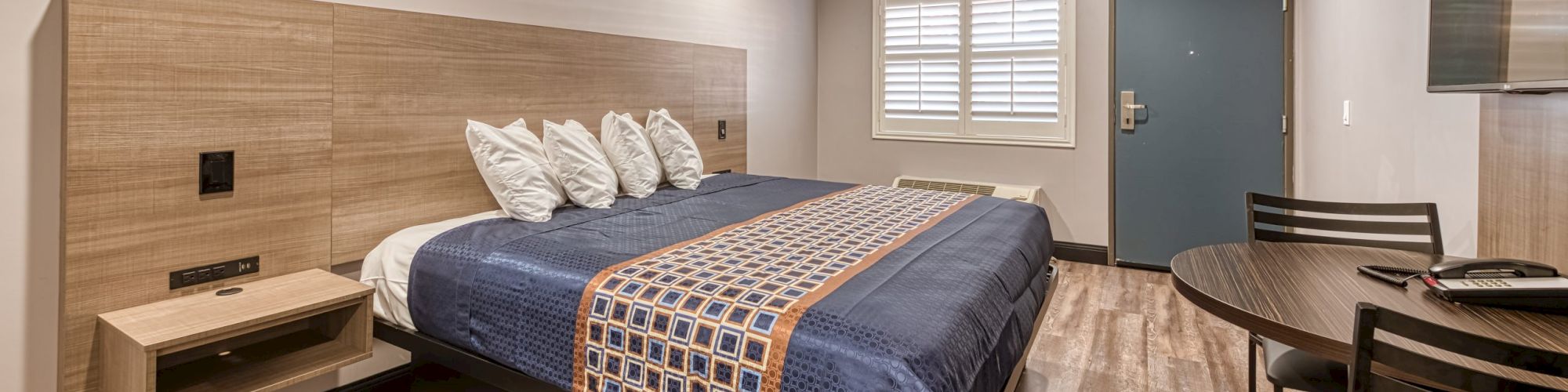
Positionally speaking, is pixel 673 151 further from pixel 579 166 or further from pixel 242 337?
pixel 242 337

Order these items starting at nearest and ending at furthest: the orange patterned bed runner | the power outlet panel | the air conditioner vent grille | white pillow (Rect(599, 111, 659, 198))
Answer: the orange patterned bed runner → the power outlet panel → white pillow (Rect(599, 111, 659, 198)) → the air conditioner vent grille

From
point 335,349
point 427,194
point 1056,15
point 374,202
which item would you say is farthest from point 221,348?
point 1056,15

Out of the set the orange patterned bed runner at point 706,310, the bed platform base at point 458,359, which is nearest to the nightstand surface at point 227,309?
the bed platform base at point 458,359

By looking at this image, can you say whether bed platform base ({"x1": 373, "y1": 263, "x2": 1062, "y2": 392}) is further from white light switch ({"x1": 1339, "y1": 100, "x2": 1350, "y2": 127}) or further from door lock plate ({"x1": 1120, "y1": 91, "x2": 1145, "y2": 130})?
door lock plate ({"x1": 1120, "y1": 91, "x2": 1145, "y2": 130})

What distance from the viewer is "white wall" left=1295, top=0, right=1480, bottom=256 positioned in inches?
79.3

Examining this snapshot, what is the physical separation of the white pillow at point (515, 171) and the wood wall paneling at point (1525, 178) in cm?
260

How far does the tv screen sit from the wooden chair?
337 mm

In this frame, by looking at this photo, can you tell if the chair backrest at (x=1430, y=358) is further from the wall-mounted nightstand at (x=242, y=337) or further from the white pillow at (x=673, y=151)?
the white pillow at (x=673, y=151)

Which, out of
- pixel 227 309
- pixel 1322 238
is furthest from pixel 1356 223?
pixel 227 309

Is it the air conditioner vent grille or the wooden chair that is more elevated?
the air conditioner vent grille

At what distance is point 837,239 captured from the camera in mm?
2250

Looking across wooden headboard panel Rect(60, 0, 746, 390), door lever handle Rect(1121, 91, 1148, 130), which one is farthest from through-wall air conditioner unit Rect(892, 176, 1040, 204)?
wooden headboard panel Rect(60, 0, 746, 390)

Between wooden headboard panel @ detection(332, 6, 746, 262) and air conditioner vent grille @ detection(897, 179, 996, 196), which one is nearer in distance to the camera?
wooden headboard panel @ detection(332, 6, 746, 262)

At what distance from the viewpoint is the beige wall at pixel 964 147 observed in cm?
457
